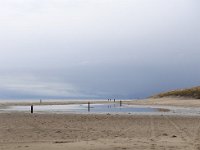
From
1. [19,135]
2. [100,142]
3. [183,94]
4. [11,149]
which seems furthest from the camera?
[183,94]

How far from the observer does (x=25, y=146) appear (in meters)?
16.7

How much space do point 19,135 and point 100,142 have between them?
17.1 feet

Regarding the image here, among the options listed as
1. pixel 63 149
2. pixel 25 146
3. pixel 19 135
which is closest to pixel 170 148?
pixel 63 149

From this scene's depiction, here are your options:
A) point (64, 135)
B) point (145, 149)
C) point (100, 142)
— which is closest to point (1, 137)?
point (64, 135)

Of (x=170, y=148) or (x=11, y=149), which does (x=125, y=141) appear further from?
(x=11, y=149)

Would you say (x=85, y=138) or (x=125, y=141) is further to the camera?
(x=85, y=138)

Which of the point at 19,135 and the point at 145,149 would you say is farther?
the point at 19,135

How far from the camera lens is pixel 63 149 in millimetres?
15820

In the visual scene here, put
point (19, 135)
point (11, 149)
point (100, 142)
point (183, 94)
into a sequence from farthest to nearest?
point (183, 94)
point (19, 135)
point (100, 142)
point (11, 149)

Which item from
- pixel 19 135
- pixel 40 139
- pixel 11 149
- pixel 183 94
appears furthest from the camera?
pixel 183 94

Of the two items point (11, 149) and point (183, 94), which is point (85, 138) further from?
point (183, 94)

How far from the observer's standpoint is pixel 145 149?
15.9m

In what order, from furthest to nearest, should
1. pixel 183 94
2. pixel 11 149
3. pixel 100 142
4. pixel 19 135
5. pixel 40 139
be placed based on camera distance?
pixel 183 94, pixel 19 135, pixel 40 139, pixel 100 142, pixel 11 149

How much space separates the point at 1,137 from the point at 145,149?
7.80 m
